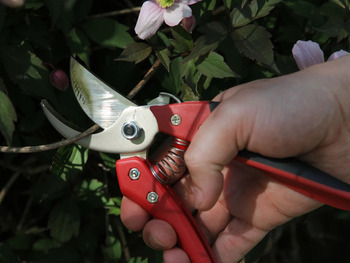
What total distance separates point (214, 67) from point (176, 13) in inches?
6.5

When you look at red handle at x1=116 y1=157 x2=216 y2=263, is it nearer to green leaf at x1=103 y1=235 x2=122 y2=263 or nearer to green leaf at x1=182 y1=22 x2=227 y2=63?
green leaf at x1=182 y1=22 x2=227 y2=63

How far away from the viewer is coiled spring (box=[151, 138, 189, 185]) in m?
1.25

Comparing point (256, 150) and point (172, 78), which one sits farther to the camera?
point (172, 78)

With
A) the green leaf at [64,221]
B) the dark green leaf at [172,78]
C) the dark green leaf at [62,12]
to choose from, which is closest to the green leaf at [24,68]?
the dark green leaf at [62,12]

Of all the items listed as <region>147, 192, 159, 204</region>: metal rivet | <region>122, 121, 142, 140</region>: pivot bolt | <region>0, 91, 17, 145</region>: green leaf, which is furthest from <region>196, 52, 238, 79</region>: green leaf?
<region>0, 91, 17, 145</region>: green leaf

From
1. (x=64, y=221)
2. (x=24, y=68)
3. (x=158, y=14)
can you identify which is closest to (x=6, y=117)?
(x=24, y=68)

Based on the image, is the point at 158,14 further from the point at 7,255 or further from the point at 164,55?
the point at 7,255

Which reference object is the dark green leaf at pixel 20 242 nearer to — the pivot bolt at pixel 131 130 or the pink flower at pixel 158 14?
the pivot bolt at pixel 131 130

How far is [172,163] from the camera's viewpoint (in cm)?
126

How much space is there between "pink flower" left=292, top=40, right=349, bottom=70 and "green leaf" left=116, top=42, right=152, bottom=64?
15.3 inches

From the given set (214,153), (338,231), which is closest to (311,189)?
(214,153)

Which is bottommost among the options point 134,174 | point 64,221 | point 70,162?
point 64,221

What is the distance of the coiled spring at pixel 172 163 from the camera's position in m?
1.25

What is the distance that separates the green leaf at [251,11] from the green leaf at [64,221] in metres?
0.81
